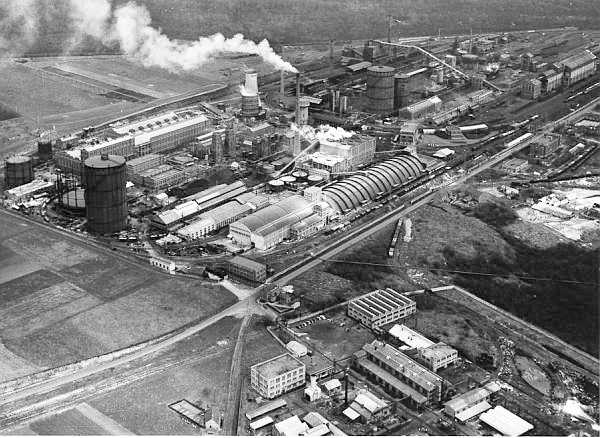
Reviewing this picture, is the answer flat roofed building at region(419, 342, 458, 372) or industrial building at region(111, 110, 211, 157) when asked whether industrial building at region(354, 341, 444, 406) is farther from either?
industrial building at region(111, 110, 211, 157)

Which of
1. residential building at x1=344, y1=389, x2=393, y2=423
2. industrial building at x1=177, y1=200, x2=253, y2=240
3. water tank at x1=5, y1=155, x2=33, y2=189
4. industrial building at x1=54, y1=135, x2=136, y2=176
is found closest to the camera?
residential building at x1=344, y1=389, x2=393, y2=423

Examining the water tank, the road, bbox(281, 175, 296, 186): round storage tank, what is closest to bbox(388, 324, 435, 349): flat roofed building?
the road

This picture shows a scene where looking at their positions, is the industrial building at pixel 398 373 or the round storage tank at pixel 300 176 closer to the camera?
the industrial building at pixel 398 373

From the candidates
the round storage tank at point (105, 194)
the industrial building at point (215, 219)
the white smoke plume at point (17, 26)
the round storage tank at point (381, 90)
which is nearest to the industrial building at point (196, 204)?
the industrial building at point (215, 219)

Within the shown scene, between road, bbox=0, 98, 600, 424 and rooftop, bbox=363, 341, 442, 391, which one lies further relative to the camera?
road, bbox=0, 98, 600, 424

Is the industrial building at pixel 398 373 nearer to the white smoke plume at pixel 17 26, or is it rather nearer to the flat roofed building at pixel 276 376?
the flat roofed building at pixel 276 376

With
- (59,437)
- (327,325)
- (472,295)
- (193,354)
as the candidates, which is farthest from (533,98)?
(59,437)
